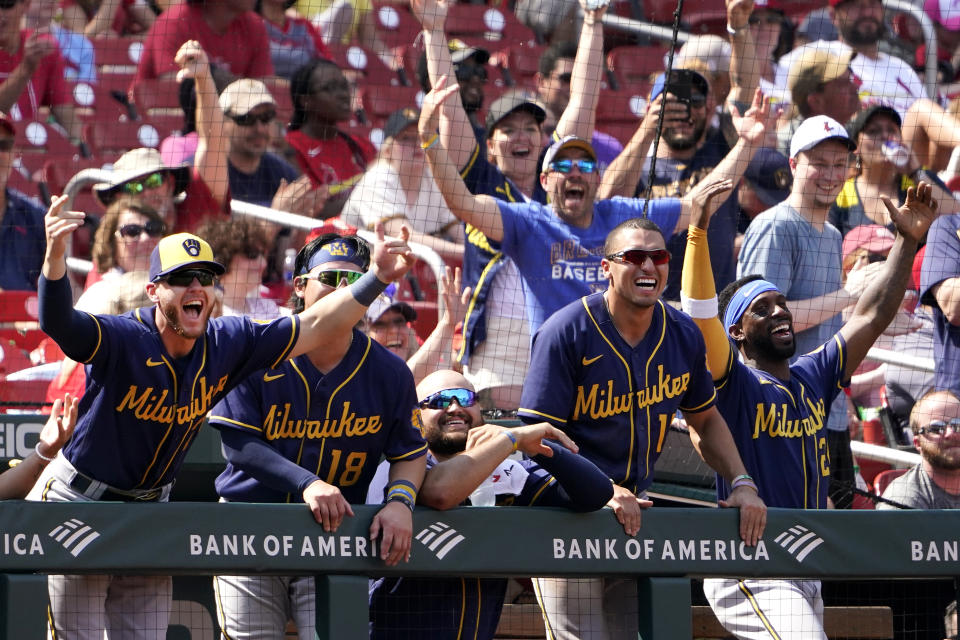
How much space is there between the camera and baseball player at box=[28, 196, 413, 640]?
12.3 ft

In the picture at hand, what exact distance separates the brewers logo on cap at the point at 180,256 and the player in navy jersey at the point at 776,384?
152 centimetres

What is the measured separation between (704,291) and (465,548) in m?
1.30

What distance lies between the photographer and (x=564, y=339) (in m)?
4.16

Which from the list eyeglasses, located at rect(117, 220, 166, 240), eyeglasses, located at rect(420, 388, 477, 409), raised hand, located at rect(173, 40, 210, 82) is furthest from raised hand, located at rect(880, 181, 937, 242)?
raised hand, located at rect(173, 40, 210, 82)

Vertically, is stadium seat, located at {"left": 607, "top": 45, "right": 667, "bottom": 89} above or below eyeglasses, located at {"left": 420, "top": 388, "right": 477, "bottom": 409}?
above

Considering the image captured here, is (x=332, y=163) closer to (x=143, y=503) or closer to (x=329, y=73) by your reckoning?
(x=329, y=73)

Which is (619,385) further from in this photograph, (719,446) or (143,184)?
(143,184)

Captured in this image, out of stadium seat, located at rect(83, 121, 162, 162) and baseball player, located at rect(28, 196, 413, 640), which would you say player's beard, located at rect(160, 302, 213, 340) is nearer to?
baseball player, located at rect(28, 196, 413, 640)

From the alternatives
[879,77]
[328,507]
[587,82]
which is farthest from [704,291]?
[879,77]

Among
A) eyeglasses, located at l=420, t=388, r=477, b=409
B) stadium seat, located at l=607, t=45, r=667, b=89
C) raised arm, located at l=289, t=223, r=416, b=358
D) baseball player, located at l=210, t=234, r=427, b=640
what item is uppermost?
stadium seat, located at l=607, t=45, r=667, b=89

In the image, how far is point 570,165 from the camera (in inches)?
226

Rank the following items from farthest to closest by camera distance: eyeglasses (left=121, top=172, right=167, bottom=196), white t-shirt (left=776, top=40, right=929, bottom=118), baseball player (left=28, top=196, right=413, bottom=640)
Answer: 1. white t-shirt (left=776, top=40, right=929, bottom=118)
2. eyeglasses (left=121, top=172, right=167, bottom=196)
3. baseball player (left=28, top=196, right=413, bottom=640)

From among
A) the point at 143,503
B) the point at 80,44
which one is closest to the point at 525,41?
the point at 80,44

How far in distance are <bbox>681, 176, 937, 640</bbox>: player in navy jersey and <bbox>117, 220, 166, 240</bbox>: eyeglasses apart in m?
2.47
